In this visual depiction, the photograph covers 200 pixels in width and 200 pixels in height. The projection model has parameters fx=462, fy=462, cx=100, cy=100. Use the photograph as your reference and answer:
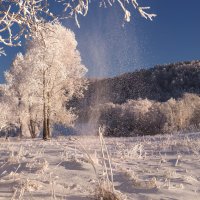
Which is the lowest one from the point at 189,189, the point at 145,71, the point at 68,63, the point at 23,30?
the point at 189,189

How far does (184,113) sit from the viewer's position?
27.2 m

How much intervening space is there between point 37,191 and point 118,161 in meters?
2.07

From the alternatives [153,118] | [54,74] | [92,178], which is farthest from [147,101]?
Answer: [92,178]

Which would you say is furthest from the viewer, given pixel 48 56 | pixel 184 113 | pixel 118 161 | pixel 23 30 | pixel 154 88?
pixel 154 88

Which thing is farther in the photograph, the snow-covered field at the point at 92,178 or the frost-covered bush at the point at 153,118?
the frost-covered bush at the point at 153,118

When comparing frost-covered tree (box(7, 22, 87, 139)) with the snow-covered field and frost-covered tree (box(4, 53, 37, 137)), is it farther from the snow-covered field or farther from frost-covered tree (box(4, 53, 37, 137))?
the snow-covered field

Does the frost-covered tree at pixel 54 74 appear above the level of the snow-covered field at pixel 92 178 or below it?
above

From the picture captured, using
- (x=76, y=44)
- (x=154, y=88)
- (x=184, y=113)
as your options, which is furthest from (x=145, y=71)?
(x=76, y=44)

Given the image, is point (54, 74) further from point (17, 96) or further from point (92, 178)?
point (92, 178)

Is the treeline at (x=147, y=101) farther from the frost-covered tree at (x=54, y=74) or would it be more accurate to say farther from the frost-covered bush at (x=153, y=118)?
the frost-covered tree at (x=54, y=74)

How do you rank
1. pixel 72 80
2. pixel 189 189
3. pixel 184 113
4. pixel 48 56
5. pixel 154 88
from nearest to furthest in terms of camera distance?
pixel 189 189 < pixel 48 56 < pixel 72 80 < pixel 184 113 < pixel 154 88

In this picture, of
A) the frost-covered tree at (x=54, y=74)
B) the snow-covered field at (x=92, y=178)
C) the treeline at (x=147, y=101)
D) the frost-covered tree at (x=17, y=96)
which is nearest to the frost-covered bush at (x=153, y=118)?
the treeline at (x=147, y=101)

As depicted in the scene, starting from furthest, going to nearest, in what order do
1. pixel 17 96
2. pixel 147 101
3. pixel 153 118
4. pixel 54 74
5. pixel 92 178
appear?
pixel 147 101 < pixel 17 96 < pixel 153 118 < pixel 54 74 < pixel 92 178

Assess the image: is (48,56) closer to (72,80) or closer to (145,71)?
(72,80)
